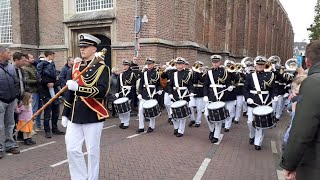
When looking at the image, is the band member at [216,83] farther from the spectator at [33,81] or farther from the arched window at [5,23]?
the arched window at [5,23]

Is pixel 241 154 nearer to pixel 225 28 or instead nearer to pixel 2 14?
pixel 2 14

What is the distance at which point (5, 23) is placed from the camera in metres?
19.6

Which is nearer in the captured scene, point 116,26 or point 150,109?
point 150,109

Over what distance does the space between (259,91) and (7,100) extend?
18.2 feet

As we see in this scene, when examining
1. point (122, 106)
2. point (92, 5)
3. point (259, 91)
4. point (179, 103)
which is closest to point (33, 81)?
point (122, 106)

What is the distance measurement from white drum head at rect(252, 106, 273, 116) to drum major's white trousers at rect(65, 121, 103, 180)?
4.10 meters

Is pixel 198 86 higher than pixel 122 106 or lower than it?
higher

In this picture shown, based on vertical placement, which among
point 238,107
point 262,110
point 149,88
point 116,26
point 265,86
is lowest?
point 238,107

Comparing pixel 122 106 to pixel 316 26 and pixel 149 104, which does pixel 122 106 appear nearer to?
pixel 149 104

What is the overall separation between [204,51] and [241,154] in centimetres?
1411

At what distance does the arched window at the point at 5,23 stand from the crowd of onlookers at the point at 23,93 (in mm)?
11757

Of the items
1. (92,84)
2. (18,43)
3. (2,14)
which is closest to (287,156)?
(92,84)

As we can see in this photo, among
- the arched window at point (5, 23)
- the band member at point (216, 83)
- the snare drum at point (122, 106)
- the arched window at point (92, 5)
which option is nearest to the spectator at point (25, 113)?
the snare drum at point (122, 106)

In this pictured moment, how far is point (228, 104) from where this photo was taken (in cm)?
959
